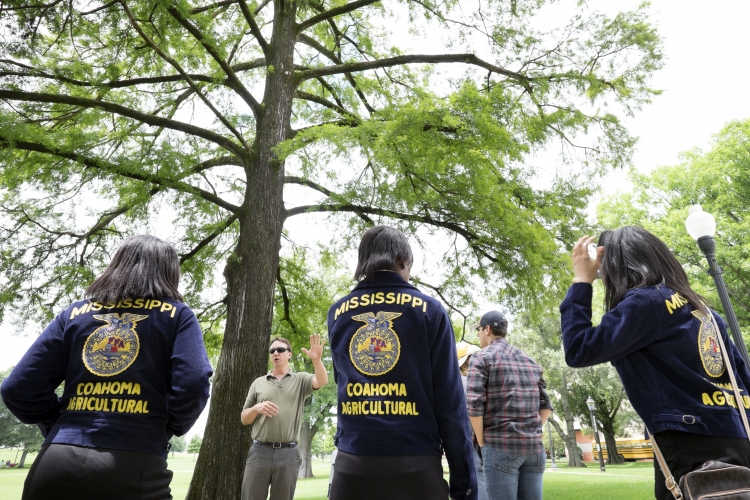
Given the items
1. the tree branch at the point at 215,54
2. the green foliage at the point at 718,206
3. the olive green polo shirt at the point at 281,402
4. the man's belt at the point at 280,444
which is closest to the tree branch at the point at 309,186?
the tree branch at the point at 215,54

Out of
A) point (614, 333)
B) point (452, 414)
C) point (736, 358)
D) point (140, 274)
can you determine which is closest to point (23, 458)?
point (140, 274)

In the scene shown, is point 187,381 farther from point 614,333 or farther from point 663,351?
point 663,351

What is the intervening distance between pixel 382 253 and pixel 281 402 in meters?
3.19

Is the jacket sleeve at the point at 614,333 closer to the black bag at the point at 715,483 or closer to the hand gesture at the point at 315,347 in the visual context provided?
the black bag at the point at 715,483

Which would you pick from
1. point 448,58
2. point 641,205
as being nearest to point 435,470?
point 448,58

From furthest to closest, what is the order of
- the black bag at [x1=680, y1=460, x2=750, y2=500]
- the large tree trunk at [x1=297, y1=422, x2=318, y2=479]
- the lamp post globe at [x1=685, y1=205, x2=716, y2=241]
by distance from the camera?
1. the large tree trunk at [x1=297, y1=422, x2=318, y2=479]
2. the lamp post globe at [x1=685, y1=205, x2=716, y2=241]
3. the black bag at [x1=680, y1=460, x2=750, y2=500]

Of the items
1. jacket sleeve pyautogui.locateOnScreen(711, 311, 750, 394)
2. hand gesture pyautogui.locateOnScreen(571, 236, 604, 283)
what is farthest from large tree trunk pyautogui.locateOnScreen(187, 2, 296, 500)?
jacket sleeve pyautogui.locateOnScreen(711, 311, 750, 394)

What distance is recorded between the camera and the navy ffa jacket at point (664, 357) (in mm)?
1791

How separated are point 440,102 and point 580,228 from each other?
10.5 ft

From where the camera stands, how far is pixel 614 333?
6.23 feet

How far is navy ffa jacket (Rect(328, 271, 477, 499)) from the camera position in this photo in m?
1.97

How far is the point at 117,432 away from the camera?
73.5 inches

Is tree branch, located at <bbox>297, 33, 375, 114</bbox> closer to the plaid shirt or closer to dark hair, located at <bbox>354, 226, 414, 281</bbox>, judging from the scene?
the plaid shirt

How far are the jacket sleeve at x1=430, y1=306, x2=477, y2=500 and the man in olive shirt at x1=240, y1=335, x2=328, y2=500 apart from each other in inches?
101
